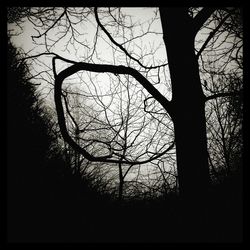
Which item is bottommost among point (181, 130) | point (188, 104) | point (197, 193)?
point (197, 193)

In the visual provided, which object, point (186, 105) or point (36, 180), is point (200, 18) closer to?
point (186, 105)

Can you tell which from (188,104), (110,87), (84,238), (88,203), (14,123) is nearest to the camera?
(188,104)

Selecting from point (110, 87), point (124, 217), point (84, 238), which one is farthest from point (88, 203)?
point (110, 87)

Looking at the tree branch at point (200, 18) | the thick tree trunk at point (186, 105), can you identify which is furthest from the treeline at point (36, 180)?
the tree branch at point (200, 18)

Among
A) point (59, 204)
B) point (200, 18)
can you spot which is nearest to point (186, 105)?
point (200, 18)

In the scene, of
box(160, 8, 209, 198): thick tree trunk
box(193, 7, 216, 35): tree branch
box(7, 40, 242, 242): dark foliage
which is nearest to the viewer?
box(160, 8, 209, 198): thick tree trunk

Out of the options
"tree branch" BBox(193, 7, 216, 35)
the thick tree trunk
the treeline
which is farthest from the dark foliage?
"tree branch" BBox(193, 7, 216, 35)

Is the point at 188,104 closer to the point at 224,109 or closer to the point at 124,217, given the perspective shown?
the point at 124,217

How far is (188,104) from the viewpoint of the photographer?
7.43 feet

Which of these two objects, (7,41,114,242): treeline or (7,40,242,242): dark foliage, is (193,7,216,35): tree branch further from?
(7,40,242,242): dark foliage

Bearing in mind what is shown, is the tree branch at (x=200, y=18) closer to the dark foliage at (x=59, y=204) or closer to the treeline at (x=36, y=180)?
the treeline at (x=36, y=180)

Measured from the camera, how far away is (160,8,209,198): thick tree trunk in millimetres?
2152

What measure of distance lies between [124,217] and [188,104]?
8750mm

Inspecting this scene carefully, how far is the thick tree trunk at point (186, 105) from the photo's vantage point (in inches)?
84.7
